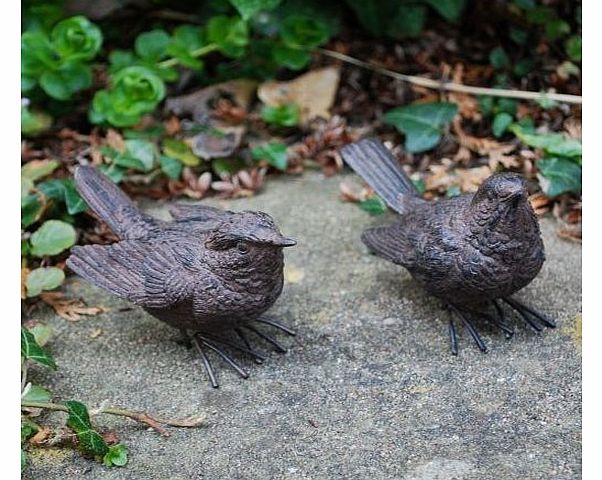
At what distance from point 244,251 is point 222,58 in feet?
6.64

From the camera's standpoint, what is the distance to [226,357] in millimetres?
2982

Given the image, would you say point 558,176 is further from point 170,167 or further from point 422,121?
point 170,167

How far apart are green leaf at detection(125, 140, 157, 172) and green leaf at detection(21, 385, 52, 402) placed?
1298 mm

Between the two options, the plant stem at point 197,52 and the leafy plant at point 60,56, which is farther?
the plant stem at point 197,52

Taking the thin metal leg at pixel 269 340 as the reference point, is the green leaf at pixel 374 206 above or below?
above

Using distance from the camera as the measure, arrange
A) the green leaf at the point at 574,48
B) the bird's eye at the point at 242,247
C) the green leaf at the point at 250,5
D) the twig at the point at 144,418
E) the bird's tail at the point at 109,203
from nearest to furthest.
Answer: the twig at the point at 144,418 < the bird's eye at the point at 242,247 < the bird's tail at the point at 109,203 < the green leaf at the point at 250,5 < the green leaf at the point at 574,48

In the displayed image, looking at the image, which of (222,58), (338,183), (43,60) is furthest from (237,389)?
(222,58)

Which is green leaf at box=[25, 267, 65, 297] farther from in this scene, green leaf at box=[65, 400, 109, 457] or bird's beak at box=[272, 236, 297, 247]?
bird's beak at box=[272, 236, 297, 247]

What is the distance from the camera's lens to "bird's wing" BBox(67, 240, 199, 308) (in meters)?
2.84

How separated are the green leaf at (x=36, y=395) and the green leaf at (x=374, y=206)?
4.73ft

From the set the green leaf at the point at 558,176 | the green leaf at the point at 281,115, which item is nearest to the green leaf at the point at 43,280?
the green leaf at the point at 281,115

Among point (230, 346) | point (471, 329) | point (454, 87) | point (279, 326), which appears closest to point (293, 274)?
point (279, 326)

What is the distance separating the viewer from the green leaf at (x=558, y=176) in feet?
11.8

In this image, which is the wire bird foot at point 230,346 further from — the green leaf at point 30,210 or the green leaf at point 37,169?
the green leaf at point 37,169
